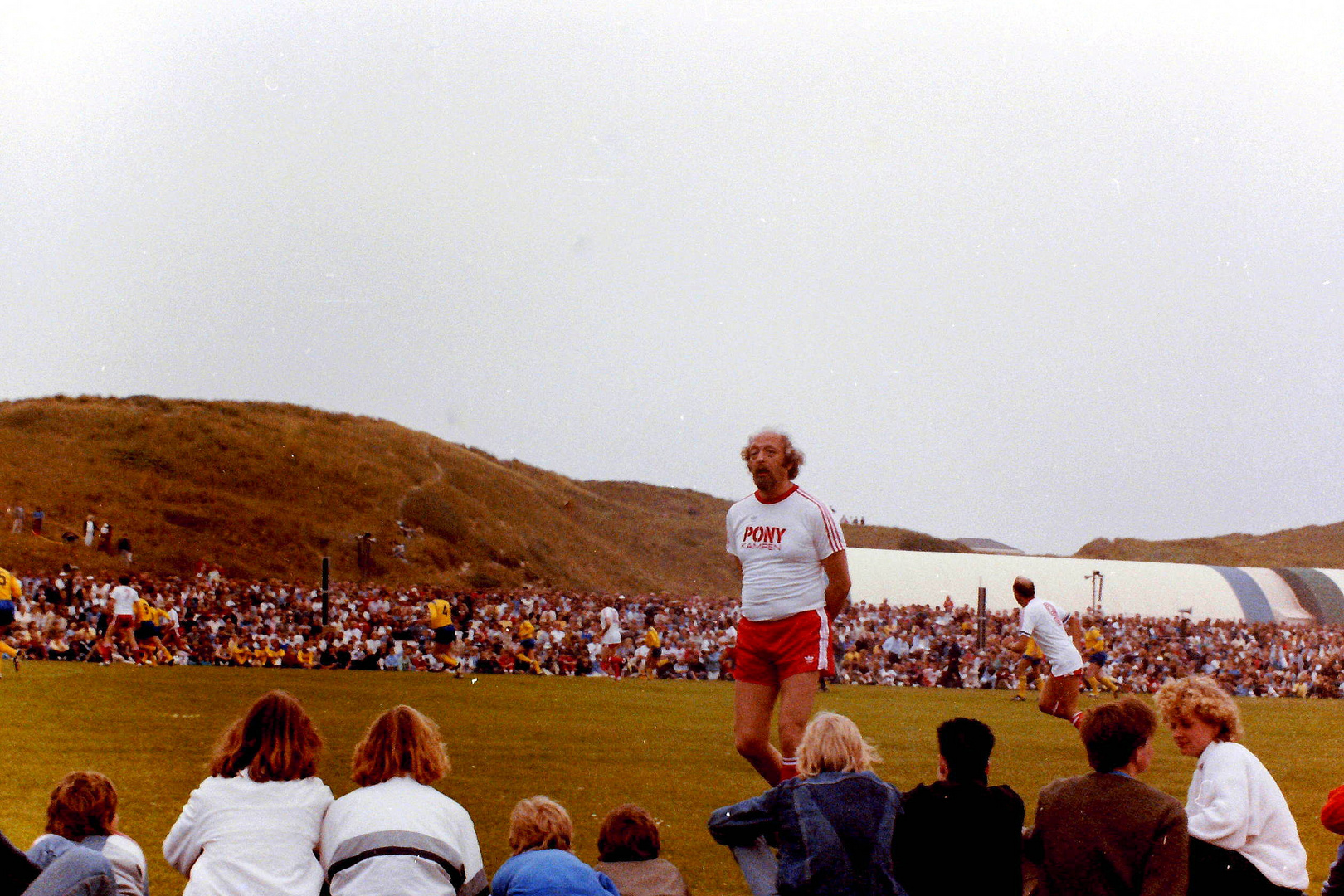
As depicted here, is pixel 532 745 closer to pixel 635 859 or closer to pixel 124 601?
pixel 635 859

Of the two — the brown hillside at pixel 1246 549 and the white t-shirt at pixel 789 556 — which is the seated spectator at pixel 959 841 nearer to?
the white t-shirt at pixel 789 556

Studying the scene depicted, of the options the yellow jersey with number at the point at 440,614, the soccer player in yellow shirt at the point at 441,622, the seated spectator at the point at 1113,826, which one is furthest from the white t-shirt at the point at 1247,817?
the yellow jersey with number at the point at 440,614

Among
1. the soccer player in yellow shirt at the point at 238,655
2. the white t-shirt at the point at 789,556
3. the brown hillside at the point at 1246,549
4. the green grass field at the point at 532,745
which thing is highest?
the brown hillside at the point at 1246,549

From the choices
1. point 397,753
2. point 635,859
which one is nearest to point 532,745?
point 635,859

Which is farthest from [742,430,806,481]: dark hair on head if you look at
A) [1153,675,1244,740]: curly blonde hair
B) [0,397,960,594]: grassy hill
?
[0,397,960,594]: grassy hill

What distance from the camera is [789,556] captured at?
22.6 feet

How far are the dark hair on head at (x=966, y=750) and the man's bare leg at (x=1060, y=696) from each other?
28.3ft

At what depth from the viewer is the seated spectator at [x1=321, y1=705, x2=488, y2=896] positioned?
12.5ft

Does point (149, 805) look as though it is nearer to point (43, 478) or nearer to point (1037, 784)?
point (1037, 784)

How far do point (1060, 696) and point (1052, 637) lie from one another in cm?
76

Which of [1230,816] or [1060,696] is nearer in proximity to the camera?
[1230,816]

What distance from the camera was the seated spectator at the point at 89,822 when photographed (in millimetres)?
4105

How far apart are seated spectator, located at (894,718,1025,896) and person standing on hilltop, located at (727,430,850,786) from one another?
2659mm

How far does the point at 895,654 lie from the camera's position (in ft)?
101
